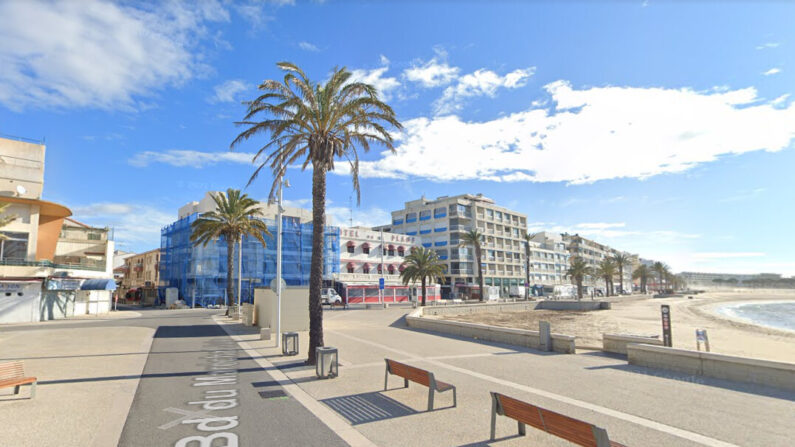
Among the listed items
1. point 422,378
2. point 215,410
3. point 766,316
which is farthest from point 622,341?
point 766,316

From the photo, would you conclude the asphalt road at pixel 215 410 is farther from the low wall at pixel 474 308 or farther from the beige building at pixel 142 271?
the beige building at pixel 142 271

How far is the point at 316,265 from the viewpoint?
42.1 ft

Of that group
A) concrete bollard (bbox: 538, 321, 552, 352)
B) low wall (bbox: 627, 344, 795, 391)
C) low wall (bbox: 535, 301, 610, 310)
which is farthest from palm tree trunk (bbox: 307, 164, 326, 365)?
low wall (bbox: 535, 301, 610, 310)

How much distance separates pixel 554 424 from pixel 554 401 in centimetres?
343

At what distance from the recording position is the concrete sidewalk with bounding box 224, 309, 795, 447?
6242 mm

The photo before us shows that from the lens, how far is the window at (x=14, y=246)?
29.3m

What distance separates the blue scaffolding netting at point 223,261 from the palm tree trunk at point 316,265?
33253mm

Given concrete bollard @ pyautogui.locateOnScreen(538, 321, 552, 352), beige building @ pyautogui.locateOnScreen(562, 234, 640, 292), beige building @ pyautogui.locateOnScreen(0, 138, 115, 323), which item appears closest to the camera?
concrete bollard @ pyautogui.locateOnScreen(538, 321, 552, 352)

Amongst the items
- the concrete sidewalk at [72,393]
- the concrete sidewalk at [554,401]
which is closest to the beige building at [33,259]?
the concrete sidewalk at [72,393]

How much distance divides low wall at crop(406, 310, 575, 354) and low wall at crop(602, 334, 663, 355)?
1.11 m

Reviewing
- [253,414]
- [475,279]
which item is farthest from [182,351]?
[475,279]

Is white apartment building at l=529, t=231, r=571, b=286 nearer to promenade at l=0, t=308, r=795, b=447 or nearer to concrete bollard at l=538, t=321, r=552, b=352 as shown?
concrete bollard at l=538, t=321, r=552, b=352

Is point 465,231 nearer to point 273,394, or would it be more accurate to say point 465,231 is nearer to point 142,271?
point 142,271

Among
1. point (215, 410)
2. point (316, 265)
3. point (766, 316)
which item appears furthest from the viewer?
point (766, 316)
